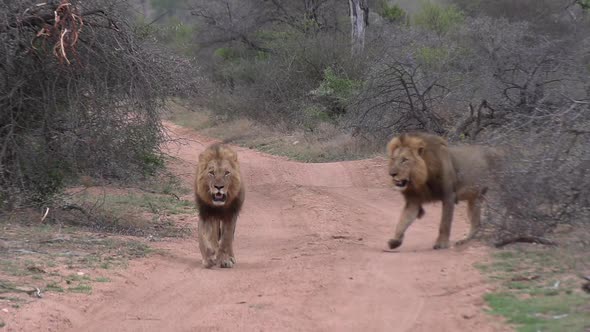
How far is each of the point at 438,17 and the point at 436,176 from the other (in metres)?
29.8

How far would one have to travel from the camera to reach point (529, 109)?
15.5 meters

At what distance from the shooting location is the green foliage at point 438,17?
37312 mm

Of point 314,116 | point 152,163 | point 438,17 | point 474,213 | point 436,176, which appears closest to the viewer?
point 436,176

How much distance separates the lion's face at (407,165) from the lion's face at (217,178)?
74.9 inches

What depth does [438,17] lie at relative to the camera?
38.9m

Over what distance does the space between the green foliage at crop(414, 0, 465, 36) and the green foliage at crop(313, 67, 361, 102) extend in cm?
961

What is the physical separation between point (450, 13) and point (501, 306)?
33206 millimetres

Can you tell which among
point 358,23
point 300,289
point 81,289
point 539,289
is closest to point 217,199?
point 300,289

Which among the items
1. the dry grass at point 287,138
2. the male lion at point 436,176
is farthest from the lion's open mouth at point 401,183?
the dry grass at point 287,138

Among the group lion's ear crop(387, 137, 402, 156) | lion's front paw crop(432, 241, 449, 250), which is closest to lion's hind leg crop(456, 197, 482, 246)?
lion's front paw crop(432, 241, 449, 250)

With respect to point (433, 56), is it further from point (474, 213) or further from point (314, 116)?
point (474, 213)

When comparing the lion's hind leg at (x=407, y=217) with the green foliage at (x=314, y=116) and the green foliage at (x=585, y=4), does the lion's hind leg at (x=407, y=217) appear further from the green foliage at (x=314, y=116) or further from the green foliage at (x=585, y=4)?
the green foliage at (x=585, y=4)

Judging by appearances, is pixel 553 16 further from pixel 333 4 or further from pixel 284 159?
pixel 284 159

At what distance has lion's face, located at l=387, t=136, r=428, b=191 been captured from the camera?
1008 centimetres
